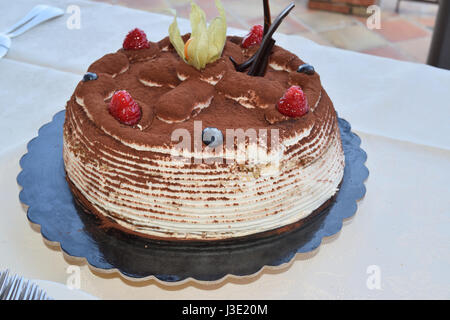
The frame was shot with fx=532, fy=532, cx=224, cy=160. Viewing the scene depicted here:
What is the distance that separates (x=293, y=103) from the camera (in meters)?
1.61

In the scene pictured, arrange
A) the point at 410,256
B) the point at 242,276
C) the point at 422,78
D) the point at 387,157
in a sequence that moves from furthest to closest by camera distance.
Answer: the point at 422,78
the point at 387,157
the point at 410,256
the point at 242,276

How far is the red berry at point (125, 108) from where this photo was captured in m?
1.59

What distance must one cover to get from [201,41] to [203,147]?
0.46 metres

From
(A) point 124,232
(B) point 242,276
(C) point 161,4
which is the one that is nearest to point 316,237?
(B) point 242,276

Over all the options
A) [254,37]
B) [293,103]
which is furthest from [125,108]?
[254,37]

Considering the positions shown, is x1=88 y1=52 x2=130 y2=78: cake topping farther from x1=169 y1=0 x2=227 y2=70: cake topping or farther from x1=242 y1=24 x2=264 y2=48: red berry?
x1=242 y1=24 x2=264 y2=48: red berry

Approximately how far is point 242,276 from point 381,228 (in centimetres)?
61

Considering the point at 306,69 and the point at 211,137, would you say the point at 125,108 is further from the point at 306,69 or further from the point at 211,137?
the point at 306,69

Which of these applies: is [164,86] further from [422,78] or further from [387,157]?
[422,78]

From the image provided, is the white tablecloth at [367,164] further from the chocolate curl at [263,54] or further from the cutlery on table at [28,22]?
the chocolate curl at [263,54]

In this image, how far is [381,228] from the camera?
1.84 meters

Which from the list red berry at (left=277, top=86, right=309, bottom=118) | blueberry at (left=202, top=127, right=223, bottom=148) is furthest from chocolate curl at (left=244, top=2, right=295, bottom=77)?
→ blueberry at (left=202, top=127, right=223, bottom=148)

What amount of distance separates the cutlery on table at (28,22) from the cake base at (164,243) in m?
1.24

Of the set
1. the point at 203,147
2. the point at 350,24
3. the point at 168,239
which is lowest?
the point at 350,24
